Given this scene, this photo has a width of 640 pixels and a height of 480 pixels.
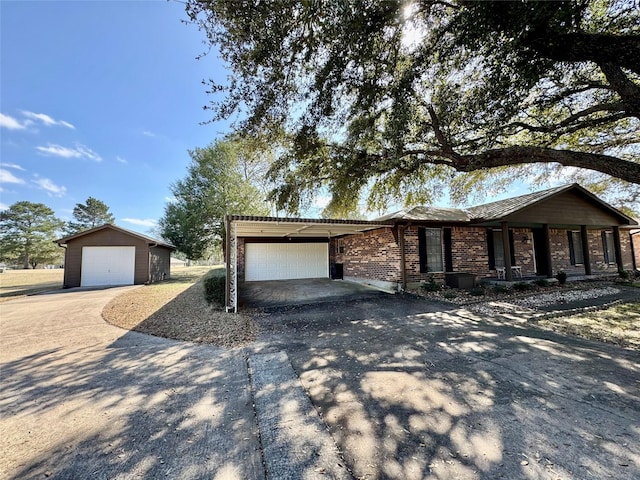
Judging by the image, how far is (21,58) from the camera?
8328 millimetres

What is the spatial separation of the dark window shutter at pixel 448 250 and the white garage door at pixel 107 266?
16.7 m

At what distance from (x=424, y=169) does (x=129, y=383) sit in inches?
391

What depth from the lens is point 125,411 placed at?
2.88 meters

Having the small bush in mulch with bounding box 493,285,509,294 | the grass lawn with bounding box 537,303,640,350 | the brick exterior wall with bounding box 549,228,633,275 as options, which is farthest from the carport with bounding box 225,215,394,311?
the brick exterior wall with bounding box 549,228,633,275

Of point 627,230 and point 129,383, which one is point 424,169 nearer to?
point 129,383

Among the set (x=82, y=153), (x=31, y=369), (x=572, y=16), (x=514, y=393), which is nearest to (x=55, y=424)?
(x=31, y=369)

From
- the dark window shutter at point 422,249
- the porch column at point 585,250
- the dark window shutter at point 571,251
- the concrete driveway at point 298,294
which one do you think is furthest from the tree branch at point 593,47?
the dark window shutter at point 571,251

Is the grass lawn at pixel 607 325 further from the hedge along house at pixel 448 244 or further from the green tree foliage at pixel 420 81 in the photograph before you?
the hedge along house at pixel 448 244

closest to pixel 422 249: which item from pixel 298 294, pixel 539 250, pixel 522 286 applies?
pixel 522 286

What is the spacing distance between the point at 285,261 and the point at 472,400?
470 inches

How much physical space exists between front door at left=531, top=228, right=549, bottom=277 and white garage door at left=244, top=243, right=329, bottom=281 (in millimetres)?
9811

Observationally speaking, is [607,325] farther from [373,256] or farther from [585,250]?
[585,250]

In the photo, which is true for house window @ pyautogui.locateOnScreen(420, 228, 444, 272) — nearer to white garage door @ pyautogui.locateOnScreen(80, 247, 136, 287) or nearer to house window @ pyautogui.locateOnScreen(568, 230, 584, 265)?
house window @ pyautogui.locateOnScreen(568, 230, 584, 265)

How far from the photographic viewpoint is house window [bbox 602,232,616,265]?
45.6 ft
